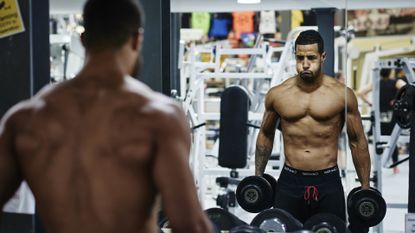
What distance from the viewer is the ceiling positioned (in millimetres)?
4613

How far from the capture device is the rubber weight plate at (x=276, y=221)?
400cm

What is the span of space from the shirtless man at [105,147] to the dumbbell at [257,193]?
2.14 meters

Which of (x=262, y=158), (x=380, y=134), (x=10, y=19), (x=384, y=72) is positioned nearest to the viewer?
(x=10, y=19)

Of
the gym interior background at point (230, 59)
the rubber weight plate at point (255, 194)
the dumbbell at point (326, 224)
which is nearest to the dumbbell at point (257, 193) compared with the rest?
the rubber weight plate at point (255, 194)

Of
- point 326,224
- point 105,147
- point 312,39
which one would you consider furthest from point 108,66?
point 312,39

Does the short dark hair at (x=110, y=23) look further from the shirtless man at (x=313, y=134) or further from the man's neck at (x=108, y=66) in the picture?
the shirtless man at (x=313, y=134)

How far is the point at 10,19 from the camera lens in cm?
366

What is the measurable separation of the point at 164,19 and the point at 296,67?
85 centimetres

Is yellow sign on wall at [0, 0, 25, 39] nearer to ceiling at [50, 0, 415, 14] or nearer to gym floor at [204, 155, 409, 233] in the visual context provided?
ceiling at [50, 0, 415, 14]

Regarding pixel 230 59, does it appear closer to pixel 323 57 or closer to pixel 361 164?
pixel 323 57

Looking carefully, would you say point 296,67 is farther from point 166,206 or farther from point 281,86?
point 166,206

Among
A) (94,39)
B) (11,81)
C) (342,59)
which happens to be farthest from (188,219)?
(342,59)

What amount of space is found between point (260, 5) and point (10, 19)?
192 centimetres

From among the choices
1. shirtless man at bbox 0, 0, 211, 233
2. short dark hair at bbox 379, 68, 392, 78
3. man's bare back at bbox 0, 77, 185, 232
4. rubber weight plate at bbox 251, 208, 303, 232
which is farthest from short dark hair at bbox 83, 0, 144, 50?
short dark hair at bbox 379, 68, 392, 78
